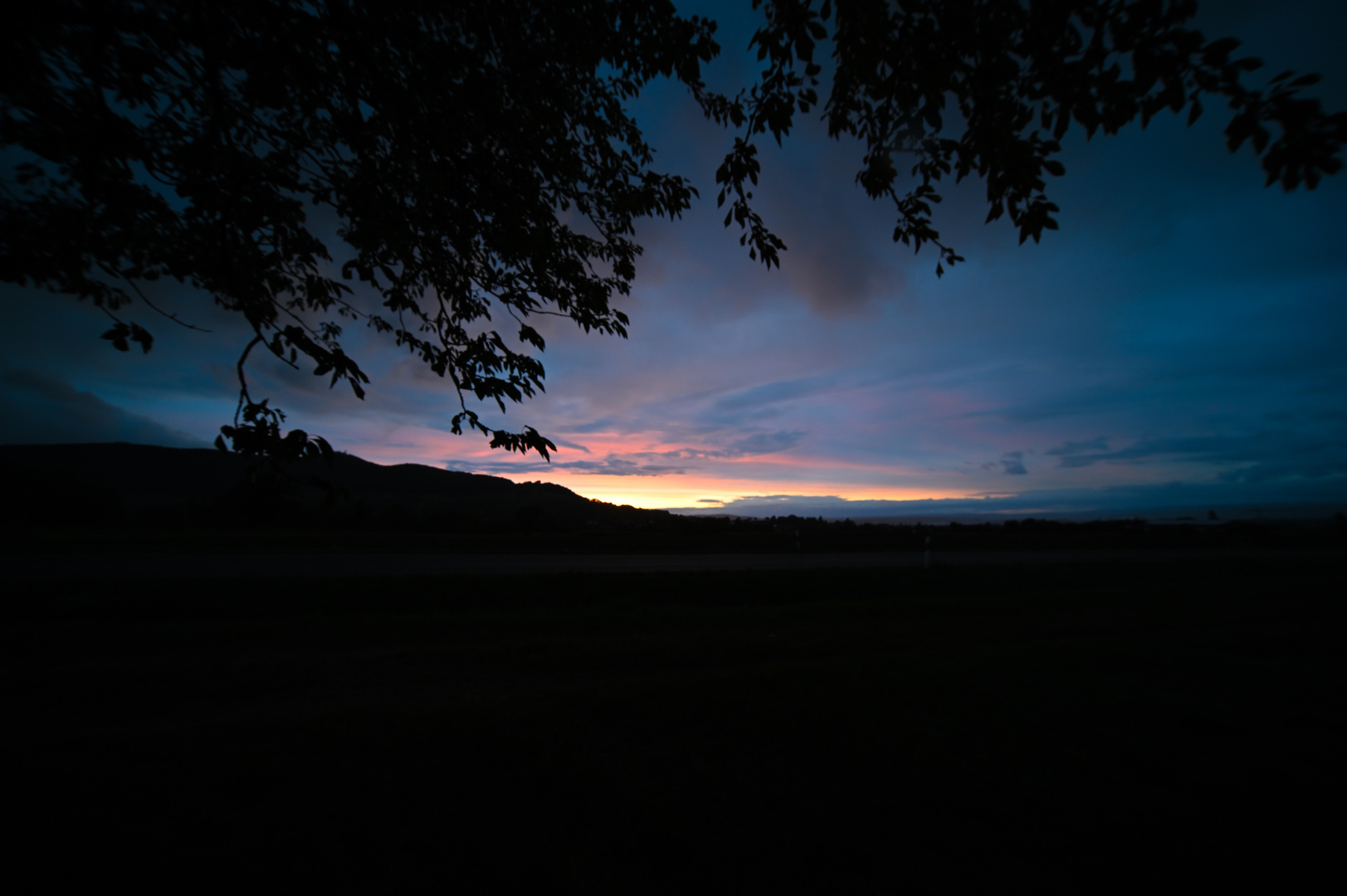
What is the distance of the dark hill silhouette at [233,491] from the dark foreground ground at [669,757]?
1.63m

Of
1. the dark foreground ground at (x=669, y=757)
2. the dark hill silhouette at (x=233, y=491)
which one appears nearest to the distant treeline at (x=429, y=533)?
the dark hill silhouette at (x=233, y=491)

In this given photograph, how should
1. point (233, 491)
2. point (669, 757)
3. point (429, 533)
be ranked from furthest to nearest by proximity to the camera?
1. point (429, 533)
2. point (233, 491)
3. point (669, 757)

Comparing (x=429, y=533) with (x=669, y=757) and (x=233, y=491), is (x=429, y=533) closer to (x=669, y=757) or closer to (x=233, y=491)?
(x=233, y=491)

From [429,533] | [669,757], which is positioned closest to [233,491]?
[429,533]

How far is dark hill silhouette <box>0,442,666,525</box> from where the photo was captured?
2366cm

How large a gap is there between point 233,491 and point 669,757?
20.5 m

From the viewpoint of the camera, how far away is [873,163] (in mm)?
3488

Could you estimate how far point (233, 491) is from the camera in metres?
17.3

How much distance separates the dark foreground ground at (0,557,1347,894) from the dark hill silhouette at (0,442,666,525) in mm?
1630

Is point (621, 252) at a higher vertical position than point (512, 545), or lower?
higher

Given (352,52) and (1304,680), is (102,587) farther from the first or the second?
(1304,680)

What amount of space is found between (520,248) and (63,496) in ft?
119

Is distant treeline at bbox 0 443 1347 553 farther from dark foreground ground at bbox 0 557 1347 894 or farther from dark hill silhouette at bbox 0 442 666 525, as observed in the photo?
dark foreground ground at bbox 0 557 1347 894

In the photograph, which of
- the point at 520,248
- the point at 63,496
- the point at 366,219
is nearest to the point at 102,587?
the point at 366,219
